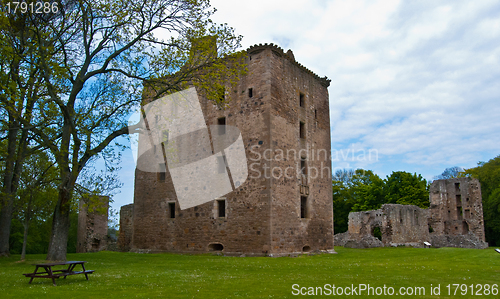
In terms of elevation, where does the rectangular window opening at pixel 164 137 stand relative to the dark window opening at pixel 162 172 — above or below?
above

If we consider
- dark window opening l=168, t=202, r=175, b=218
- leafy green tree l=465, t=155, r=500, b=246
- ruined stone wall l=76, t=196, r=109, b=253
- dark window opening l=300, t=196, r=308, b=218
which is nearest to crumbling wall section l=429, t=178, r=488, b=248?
leafy green tree l=465, t=155, r=500, b=246

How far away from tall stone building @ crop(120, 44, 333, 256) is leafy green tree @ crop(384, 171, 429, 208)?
27.6m

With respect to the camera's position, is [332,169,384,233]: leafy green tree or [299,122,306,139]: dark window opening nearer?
[299,122,306,139]: dark window opening

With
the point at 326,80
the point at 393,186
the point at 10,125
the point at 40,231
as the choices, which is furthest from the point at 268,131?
the point at 393,186

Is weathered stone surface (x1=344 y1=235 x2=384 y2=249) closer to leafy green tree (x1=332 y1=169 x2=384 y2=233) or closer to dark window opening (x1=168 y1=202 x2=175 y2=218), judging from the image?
dark window opening (x1=168 y1=202 x2=175 y2=218)

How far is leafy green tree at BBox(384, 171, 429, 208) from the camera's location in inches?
1849

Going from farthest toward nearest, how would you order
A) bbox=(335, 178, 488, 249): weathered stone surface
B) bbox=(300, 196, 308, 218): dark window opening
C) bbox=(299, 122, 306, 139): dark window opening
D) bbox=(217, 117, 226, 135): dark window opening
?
1. bbox=(335, 178, 488, 249): weathered stone surface
2. bbox=(299, 122, 306, 139): dark window opening
3. bbox=(300, 196, 308, 218): dark window opening
4. bbox=(217, 117, 226, 135): dark window opening

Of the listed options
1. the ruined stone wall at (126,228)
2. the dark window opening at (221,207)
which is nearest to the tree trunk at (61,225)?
the dark window opening at (221,207)

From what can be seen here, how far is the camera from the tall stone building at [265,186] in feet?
62.1

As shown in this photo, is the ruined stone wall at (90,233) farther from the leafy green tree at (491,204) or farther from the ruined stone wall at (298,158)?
the leafy green tree at (491,204)

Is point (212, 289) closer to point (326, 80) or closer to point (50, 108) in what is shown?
point (50, 108)

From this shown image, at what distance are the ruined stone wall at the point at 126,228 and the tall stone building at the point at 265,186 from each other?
124 inches

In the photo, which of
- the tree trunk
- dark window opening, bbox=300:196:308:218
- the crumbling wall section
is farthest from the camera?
the crumbling wall section

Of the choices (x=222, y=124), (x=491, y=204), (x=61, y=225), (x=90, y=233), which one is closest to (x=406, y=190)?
(x=491, y=204)
